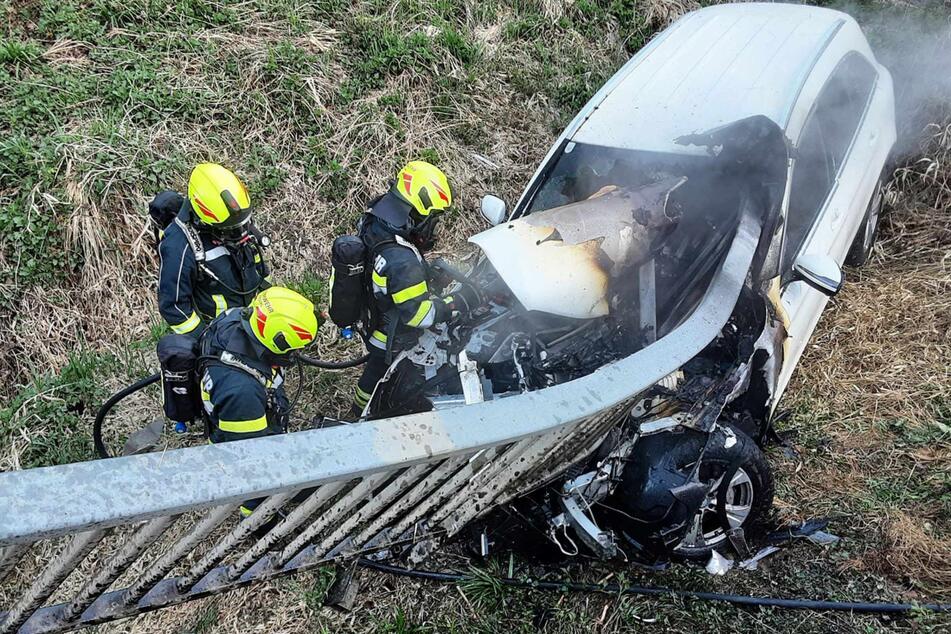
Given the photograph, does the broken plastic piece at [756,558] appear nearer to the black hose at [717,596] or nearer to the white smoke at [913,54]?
the black hose at [717,596]

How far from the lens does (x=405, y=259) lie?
3.47 metres

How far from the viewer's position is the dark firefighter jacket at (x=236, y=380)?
9.89ft

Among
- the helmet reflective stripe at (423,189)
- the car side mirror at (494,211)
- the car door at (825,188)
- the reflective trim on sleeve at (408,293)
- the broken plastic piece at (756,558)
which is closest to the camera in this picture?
the broken plastic piece at (756,558)

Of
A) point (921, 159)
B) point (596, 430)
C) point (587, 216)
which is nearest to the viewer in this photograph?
point (596, 430)

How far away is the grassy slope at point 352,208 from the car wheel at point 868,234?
4.9 inches

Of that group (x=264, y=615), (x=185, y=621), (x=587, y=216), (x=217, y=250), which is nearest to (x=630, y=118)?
(x=587, y=216)

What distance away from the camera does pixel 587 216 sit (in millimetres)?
3498

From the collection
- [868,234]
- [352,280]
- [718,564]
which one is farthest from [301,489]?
[868,234]

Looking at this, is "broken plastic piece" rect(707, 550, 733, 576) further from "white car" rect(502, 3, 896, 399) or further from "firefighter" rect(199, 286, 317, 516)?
"firefighter" rect(199, 286, 317, 516)

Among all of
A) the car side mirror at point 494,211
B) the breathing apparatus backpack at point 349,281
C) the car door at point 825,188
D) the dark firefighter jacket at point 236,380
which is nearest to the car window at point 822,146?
the car door at point 825,188

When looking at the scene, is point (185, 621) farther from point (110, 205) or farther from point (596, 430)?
point (110, 205)

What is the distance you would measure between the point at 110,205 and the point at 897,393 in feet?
18.0

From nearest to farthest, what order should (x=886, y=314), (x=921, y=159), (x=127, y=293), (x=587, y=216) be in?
(x=587, y=216), (x=886, y=314), (x=127, y=293), (x=921, y=159)

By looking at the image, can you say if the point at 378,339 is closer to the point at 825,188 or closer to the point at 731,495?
the point at 731,495
